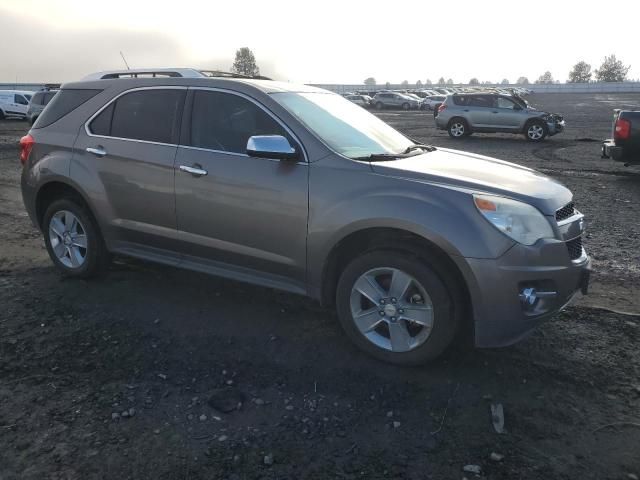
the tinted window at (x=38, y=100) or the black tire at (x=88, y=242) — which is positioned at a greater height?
the tinted window at (x=38, y=100)

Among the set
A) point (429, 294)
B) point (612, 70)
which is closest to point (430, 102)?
point (429, 294)

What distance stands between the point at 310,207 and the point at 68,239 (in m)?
2.64

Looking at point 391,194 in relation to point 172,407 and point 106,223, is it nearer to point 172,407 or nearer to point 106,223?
point 172,407

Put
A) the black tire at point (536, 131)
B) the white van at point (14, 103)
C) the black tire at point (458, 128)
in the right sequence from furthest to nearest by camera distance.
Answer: the white van at point (14, 103) → the black tire at point (458, 128) → the black tire at point (536, 131)

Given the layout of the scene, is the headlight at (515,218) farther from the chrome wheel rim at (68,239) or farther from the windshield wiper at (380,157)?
the chrome wheel rim at (68,239)

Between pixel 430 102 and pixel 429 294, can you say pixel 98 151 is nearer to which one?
pixel 429 294

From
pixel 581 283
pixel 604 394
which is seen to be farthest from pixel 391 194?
pixel 604 394

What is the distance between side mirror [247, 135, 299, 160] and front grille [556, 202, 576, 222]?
1.78 meters

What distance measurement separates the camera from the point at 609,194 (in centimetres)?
929

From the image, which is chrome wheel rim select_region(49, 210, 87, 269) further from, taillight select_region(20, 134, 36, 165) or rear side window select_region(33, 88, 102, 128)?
rear side window select_region(33, 88, 102, 128)

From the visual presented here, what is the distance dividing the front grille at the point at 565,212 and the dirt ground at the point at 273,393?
3.03 ft

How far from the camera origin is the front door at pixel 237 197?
3793 mm

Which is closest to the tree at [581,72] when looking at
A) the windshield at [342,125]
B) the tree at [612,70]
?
the tree at [612,70]

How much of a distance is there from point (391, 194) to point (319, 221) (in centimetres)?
53
